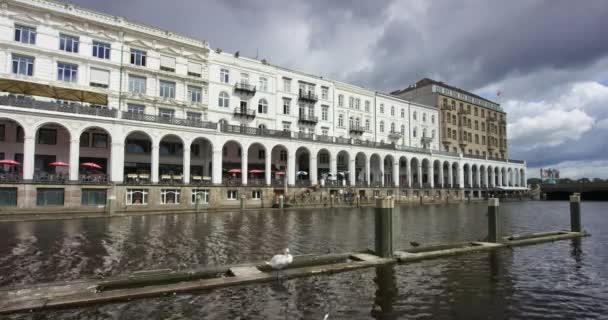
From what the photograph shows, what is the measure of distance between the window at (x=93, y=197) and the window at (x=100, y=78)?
42.7 ft

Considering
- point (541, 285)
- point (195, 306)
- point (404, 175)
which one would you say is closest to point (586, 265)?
point (541, 285)

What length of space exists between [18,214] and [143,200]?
33.6ft

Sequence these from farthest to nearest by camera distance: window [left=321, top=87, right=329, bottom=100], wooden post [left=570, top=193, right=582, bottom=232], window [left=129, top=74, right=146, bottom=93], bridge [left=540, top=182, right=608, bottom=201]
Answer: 1. bridge [left=540, top=182, right=608, bottom=201]
2. window [left=321, top=87, right=329, bottom=100]
3. window [left=129, top=74, right=146, bottom=93]
4. wooden post [left=570, top=193, right=582, bottom=232]

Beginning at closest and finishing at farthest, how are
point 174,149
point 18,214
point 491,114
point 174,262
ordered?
point 174,262 → point 18,214 → point 174,149 → point 491,114

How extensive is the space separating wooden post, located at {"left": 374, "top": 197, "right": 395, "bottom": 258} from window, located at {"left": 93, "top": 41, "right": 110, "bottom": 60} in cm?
3980

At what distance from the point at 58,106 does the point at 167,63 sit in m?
14.2

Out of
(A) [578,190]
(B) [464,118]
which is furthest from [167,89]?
(A) [578,190]

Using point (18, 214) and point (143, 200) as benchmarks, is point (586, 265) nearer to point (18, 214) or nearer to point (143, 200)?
point (143, 200)

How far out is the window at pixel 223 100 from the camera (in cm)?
4842

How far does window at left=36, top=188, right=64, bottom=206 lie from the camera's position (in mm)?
31266

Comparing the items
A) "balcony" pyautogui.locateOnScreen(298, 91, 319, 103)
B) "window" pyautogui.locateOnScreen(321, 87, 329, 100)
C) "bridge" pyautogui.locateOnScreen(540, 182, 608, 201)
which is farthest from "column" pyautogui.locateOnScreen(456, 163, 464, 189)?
"balcony" pyautogui.locateOnScreen(298, 91, 319, 103)

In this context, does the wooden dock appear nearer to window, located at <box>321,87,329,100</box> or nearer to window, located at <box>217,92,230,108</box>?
window, located at <box>217,92,230,108</box>

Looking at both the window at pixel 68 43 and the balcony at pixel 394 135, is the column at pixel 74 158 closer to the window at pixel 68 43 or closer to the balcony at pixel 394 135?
the window at pixel 68 43

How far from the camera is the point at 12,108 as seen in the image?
103 ft
